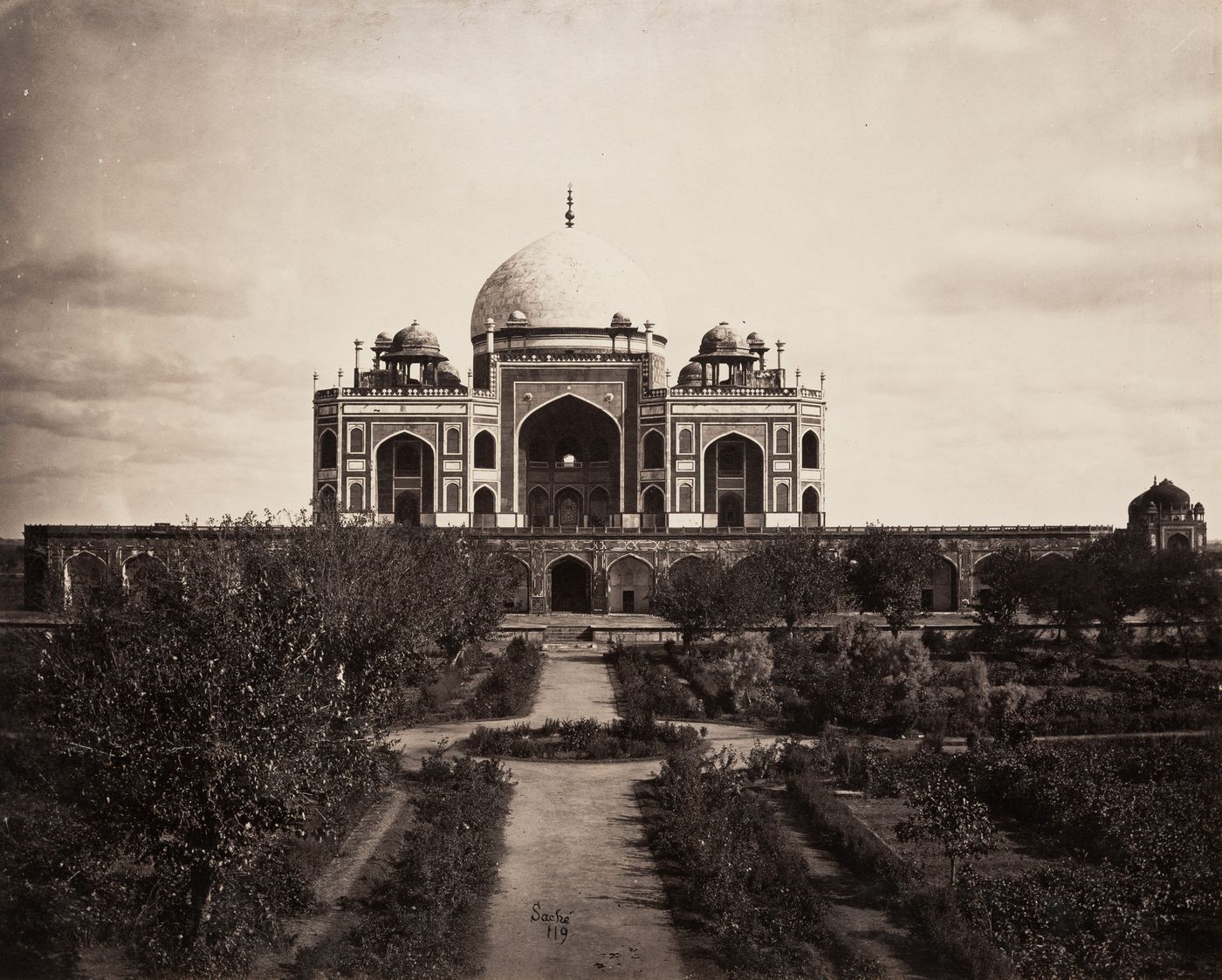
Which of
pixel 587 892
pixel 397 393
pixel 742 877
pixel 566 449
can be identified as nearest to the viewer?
pixel 742 877

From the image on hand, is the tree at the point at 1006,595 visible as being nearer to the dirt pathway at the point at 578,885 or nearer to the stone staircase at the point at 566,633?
the stone staircase at the point at 566,633

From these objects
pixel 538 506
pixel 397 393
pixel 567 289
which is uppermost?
pixel 567 289

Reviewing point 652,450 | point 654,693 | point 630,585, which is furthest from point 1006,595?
point 652,450

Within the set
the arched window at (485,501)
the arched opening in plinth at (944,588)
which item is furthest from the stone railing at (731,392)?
the arched opening in plinth at (944,588)

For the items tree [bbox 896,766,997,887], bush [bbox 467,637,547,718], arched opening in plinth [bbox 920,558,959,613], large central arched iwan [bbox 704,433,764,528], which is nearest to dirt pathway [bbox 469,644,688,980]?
tree [bbox 896,766,997,887]

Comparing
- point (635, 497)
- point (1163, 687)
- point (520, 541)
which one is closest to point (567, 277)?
point (635, 497)

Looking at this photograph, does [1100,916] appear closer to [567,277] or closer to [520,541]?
[520,541]

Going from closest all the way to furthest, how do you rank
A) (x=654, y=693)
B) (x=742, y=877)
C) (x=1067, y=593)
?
1. (x=742, y=877)
2. (x=654, y=693)
3. (x=1067, y=593)

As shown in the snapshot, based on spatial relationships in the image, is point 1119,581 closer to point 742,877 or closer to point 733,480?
point 733,480
